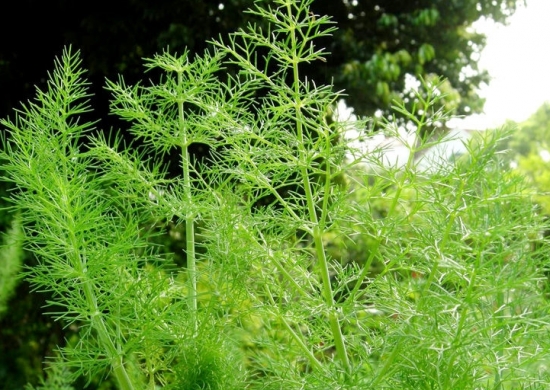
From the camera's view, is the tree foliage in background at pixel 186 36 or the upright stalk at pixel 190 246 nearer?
the upright stalk at pixel 190 246

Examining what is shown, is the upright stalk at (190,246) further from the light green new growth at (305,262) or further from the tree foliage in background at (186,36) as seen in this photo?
the tree foliage in background at (186,36)

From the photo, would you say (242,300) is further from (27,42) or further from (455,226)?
(27,42)

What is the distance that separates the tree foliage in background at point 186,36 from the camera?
1950 mm

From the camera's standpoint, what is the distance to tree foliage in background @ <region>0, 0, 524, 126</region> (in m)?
1.95

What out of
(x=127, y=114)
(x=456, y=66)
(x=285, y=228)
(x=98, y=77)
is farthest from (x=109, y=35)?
(x=285, y=228)

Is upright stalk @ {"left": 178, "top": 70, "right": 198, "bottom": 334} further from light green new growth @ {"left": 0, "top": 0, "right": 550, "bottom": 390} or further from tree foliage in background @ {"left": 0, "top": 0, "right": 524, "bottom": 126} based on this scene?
tree foliage in background @ {"left": 0, "top": 0, "right": 524, "bottom": 126}

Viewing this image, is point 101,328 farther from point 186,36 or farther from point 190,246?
point 186,36

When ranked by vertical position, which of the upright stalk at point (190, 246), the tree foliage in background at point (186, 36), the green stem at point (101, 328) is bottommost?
the green stem at point (101, 328)

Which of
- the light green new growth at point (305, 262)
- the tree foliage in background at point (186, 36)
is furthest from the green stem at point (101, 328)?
the tree foliage in background at point (186, 36)

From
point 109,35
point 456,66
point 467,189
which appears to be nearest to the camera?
point 467,189

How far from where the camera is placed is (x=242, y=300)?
473 mm

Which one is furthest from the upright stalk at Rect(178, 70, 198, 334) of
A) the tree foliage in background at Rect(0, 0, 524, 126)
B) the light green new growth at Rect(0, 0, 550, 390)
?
the tree foliage in background at Rect(0, 0, 524, 126)

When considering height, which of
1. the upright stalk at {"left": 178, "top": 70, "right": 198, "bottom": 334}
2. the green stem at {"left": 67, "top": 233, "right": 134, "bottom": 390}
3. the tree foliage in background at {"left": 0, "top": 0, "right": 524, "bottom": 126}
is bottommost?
the green stem at {"left": 67, "top": 233, "right": 134, "bottom": 390}

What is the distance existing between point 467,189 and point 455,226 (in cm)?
3
